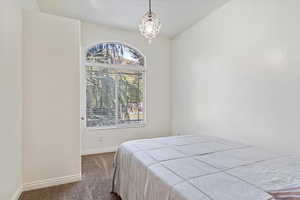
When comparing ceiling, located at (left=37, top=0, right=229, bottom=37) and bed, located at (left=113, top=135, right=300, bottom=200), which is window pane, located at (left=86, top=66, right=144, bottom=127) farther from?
bed, located at (left=113, top=135, right=300, bottom=200)

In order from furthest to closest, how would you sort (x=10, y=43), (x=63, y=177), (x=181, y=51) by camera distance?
(x=181, y=51) < (x=63, y=177) < (x=10, y=43)

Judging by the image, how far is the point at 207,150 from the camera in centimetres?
186

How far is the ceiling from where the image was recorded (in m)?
2.91

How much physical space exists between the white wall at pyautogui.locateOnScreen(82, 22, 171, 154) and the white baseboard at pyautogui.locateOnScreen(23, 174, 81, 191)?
3.92 feet

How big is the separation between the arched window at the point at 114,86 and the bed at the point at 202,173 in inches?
79.7

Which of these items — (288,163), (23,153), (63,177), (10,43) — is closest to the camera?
(288,163)

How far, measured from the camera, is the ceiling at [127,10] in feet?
9.55

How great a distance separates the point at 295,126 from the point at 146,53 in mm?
3335

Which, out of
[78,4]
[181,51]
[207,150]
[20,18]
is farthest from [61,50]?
[181,51]

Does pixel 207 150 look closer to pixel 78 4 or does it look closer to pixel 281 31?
pixel 281 31

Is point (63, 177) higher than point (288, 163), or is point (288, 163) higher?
point (288, 163)

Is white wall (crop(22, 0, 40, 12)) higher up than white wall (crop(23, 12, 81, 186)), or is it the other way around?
white wall (crop(22, 0, 40, 12))

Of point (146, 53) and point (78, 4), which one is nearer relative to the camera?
point (78, 4)

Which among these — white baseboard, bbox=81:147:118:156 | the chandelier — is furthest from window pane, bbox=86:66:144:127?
the chandelier
